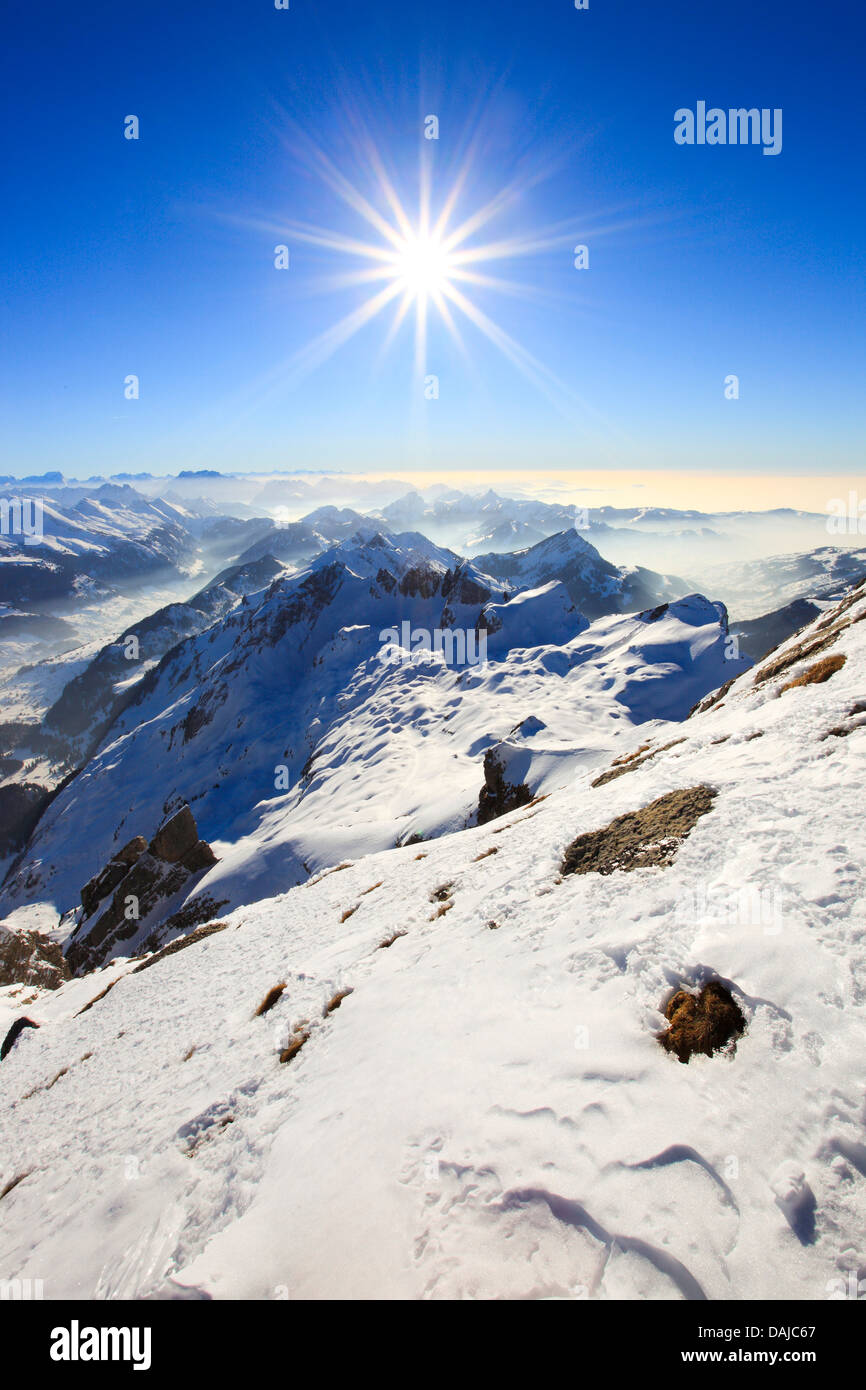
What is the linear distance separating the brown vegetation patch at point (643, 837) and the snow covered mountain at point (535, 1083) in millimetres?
81

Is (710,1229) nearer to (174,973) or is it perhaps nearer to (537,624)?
(174,973)

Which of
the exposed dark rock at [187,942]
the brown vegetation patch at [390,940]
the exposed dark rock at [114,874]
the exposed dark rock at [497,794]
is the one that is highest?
the brown vegetation patch at [390,940]

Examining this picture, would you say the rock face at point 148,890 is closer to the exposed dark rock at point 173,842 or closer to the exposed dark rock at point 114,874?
the exposed dark rock at point 173,842

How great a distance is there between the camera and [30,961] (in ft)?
166

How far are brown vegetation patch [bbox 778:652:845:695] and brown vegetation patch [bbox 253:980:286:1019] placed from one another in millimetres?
16998

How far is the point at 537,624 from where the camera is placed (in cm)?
9481

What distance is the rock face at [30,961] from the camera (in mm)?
47344

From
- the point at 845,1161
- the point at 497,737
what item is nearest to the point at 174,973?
the point at 845,1161

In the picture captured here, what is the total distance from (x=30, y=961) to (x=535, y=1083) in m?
64.2

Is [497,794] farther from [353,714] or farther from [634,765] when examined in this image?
[353,714]

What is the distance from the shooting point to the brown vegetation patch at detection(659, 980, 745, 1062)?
5.85m

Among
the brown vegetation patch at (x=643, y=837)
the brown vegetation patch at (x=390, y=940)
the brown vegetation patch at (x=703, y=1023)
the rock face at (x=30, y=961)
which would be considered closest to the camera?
the brown vegetation patch at (x=703, y=1023)

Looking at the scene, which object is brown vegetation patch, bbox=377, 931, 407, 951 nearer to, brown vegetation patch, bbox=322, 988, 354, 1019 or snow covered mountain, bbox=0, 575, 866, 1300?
snow covered mountain, bbox=0, 575, 866, 1300

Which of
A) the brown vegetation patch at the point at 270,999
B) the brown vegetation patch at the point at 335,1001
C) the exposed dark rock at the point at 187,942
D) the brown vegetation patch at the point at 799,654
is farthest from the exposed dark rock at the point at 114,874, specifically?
the brown vegetation patch at the point at 799,654
